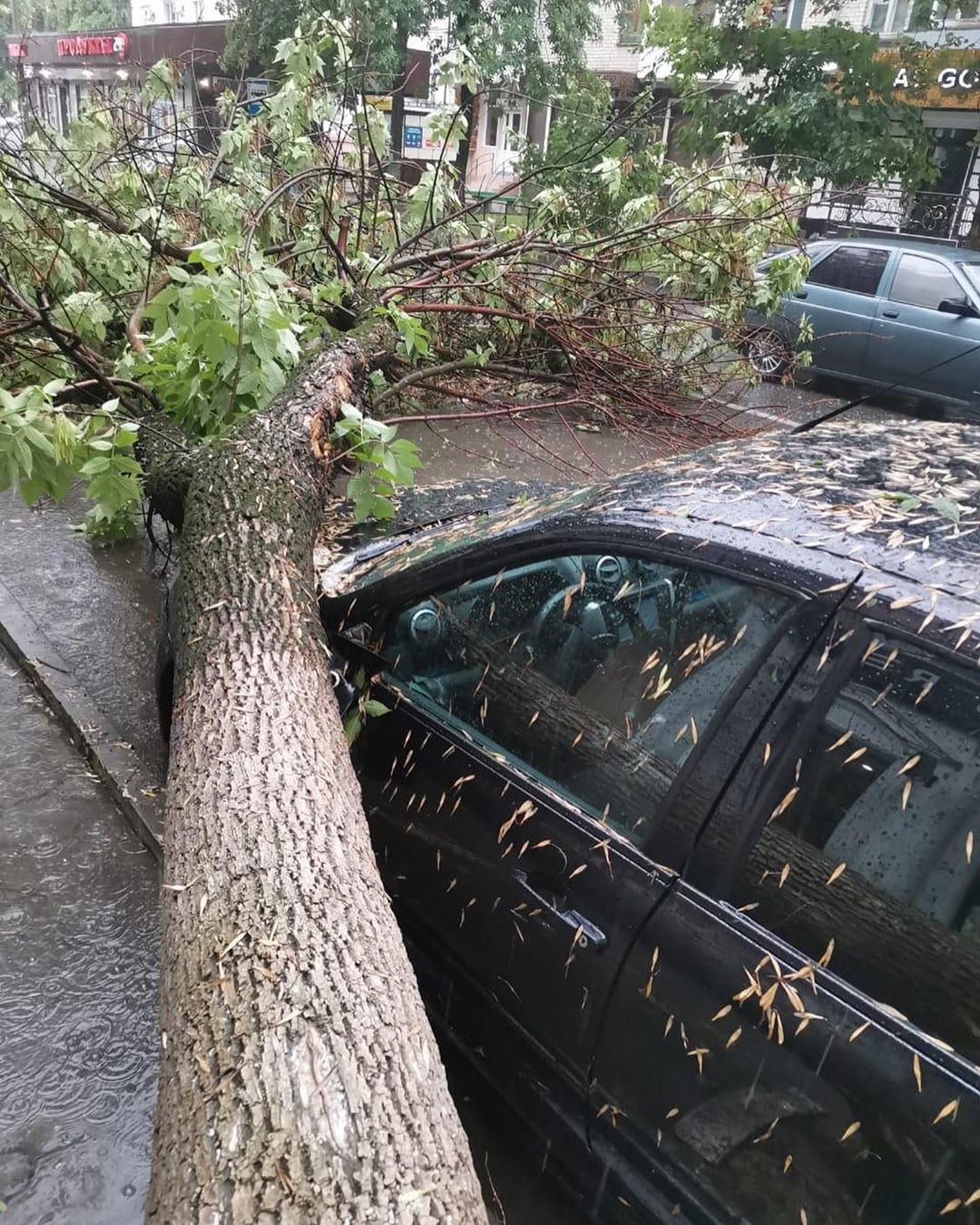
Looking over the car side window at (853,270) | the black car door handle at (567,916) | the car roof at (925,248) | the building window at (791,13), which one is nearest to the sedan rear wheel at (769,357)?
the car side window at (853,270)

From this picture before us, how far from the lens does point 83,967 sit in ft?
8.95

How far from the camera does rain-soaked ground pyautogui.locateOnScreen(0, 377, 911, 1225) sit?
2.20 meters

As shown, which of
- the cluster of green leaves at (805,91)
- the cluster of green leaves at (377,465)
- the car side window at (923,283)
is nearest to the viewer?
the cluster of green leaves at (377,465)

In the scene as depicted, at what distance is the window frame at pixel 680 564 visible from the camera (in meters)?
1.69

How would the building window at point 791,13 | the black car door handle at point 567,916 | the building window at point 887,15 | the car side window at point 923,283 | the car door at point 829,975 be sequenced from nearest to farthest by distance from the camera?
the car door at point 829,975 < the black car door handle at point 567,916 < the car side window at point 923,283 < the building window at point 791,13 < the building window at point 887,15

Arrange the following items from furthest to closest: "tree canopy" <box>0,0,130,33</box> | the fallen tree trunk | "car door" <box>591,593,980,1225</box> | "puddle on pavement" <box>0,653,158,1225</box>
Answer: "tree canopy" <box>0,0,130,33</box> → "puddle on pavement" <box>0,653,158,1225</box> → "car door" <box>591,593,980,1225</box> → the fallen tree trunk

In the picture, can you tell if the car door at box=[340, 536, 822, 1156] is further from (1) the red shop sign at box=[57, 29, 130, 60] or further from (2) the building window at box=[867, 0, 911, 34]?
(1) the red shop sign at box=[57, 29, 130, 60]

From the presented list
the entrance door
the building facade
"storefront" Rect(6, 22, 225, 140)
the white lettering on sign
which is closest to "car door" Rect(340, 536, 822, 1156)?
the building facade

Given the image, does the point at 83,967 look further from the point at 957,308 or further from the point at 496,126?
the point at 496,126

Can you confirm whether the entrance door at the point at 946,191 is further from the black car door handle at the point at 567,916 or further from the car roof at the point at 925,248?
the black car door handle at the point at 567,916

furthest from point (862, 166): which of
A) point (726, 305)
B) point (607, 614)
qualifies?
point (607, 614)

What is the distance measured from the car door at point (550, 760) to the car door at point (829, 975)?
98 mm

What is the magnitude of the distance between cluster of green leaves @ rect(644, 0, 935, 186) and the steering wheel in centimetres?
1243

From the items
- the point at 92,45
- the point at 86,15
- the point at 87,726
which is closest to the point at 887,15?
the point at 87,726
